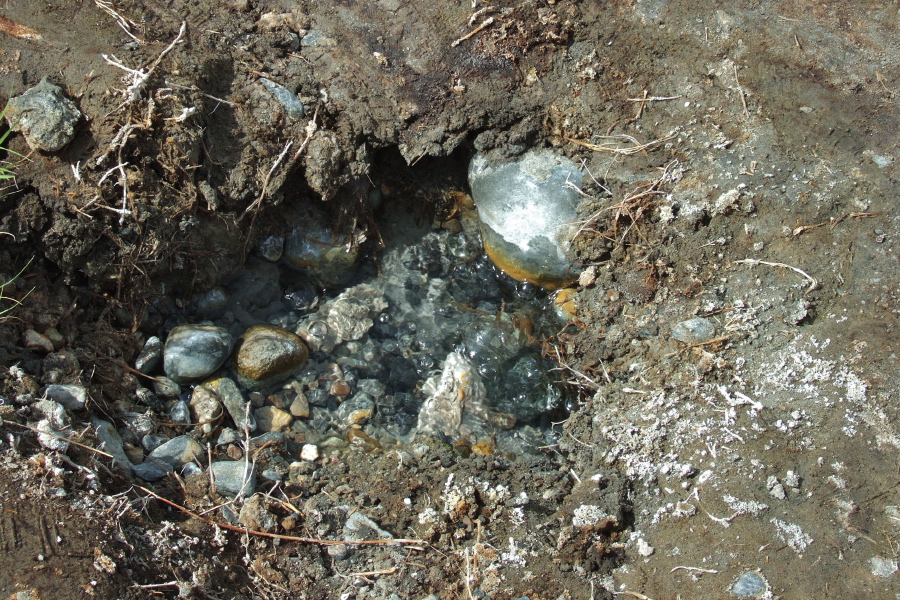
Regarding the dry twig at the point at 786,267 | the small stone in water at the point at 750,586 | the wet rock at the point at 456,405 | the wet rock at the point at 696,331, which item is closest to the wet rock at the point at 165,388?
the wet rock at the point at 456,405

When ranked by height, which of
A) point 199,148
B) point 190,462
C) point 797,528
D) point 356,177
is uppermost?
point 199,148

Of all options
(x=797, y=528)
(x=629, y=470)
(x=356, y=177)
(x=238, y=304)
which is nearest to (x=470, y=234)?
(x=356, y=177)

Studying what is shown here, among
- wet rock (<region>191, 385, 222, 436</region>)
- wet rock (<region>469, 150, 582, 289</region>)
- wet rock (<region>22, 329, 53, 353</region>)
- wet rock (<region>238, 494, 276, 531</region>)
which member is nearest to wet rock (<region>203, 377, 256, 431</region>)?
wet rock (<region>191, 385, 222, 436</region>)

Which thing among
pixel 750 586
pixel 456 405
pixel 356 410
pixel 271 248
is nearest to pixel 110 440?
pixel 356 410

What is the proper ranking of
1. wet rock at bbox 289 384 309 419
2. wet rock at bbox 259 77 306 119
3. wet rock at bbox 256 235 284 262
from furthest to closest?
wet rock at bbox 256 235 284 262 < wet rock at bbox 289 384 309 419 < wet rock at bbox 259 77 306 119

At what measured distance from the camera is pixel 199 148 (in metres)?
3.28

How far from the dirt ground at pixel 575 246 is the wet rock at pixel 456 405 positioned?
0.64 feet

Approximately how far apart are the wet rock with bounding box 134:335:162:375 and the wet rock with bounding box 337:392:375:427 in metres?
1.03

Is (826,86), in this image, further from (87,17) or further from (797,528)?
(87,17)

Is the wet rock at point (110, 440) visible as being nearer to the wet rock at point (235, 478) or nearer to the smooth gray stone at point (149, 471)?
the smooth gray stone at point (149, 471)

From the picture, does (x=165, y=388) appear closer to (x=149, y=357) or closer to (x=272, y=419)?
(x=149, y=357)

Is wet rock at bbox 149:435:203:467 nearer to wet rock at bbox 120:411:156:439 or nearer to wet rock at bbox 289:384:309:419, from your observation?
wet rock at bbox 120:411:156:439

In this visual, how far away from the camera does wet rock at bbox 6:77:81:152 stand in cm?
293

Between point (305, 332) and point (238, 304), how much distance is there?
0.43m
